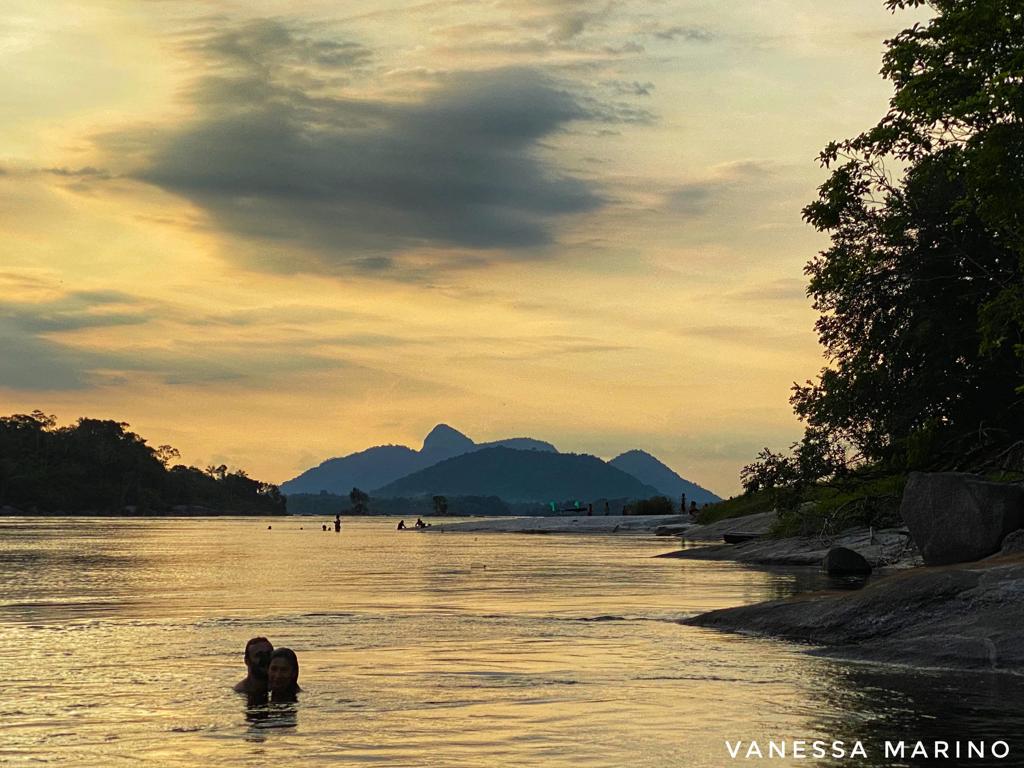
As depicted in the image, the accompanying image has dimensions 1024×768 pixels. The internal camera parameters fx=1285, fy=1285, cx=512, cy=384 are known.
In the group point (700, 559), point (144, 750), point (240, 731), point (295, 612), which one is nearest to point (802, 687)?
point (240, 731)

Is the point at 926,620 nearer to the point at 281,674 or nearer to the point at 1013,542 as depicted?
the point at 1013,542

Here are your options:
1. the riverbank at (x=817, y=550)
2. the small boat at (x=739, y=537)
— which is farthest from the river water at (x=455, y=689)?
the small boat at (x=739, y=537)

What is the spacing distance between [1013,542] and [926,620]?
21.6ft

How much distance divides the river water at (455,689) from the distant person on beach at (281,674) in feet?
1.11

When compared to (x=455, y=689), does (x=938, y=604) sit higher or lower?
higher

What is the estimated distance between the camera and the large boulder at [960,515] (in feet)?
90.2

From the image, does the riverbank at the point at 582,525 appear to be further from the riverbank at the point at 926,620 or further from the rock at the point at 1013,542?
the riverbank at the point at 926,620

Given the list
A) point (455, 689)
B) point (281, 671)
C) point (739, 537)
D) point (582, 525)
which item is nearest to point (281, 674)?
point (281, 671)

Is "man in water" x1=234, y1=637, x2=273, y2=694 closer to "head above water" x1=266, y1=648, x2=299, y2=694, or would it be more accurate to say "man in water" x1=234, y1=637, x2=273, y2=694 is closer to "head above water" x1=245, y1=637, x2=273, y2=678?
"head above water" x1=245, y1=637, x2=273, y2=678

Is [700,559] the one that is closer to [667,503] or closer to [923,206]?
[923,206]

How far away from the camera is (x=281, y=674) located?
1648cm

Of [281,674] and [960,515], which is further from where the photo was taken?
[960,515]

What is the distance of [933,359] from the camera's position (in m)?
38.4

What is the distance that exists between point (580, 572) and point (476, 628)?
22.1 metres
